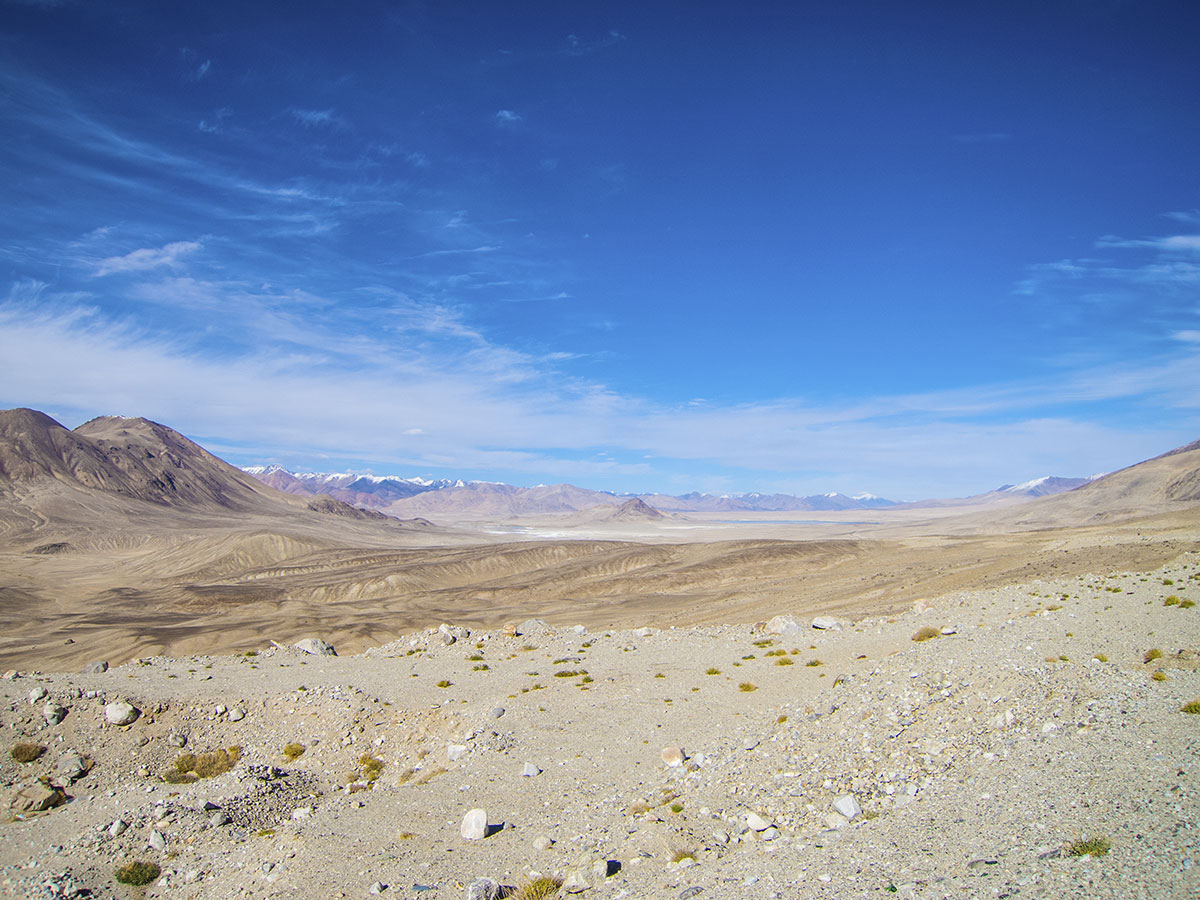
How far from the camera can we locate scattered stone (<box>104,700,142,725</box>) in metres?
20.7

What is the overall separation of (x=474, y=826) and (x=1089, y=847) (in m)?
11.1

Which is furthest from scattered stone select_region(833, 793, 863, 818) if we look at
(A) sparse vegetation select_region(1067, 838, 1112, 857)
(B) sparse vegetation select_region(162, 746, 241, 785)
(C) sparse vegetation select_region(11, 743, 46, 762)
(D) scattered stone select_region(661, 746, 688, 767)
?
(C) sparse vegetation select_region(11, 743, 46, 762)

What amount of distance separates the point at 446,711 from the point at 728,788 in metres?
10.9

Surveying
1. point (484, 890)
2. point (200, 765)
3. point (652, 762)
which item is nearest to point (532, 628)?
point (200, 765)

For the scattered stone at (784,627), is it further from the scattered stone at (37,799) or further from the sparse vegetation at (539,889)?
the scattered stone at (37,799)

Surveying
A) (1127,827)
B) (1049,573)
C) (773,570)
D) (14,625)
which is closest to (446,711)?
(1127,827)

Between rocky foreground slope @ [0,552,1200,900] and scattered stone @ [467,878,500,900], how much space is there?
8cm

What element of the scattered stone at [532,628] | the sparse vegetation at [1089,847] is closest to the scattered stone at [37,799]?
the scattered stone at [532,628]

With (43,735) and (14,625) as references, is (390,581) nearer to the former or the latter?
(14,625)

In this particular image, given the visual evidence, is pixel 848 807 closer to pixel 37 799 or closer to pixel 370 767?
pixel 370 767

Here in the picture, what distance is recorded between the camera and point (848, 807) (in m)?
11.6

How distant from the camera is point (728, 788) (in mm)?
14016

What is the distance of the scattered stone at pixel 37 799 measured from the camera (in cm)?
1744

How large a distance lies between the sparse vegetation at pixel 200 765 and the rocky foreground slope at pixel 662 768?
92 mm
